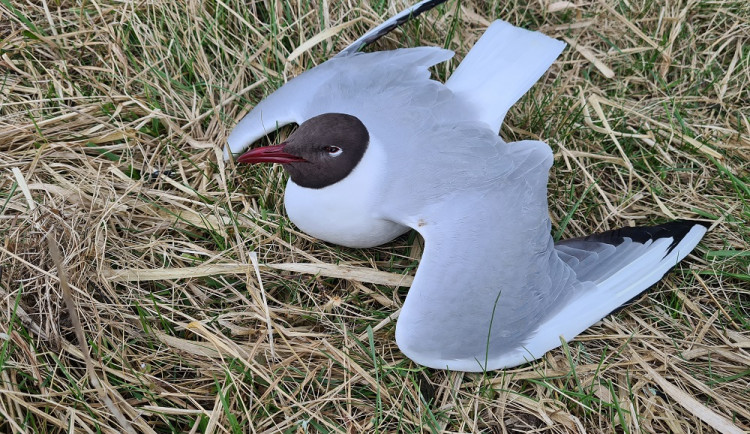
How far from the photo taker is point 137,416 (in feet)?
6.17

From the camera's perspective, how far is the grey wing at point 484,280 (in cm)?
193

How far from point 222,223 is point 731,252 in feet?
5.72

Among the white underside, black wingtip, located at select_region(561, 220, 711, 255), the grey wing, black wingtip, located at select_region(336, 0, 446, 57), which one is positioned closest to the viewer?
the grey wing

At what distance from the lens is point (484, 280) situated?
1964mm

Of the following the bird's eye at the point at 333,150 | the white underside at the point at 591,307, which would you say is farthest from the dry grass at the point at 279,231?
the bird's eye at the point at 333,150

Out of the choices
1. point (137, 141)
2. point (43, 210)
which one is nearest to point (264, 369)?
point (43, 210)

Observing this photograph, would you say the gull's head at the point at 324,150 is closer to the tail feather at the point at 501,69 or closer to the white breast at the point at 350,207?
the white breast at the point at 350,207

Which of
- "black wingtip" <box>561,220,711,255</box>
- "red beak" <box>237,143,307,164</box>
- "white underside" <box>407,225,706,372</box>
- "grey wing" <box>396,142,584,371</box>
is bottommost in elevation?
"white underside" <box>407,225,706,372</box>

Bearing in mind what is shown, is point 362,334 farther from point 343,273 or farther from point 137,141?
point 137,141

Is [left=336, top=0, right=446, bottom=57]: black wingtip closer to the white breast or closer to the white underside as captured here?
the white breast

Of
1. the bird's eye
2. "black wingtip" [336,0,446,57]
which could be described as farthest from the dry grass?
the bird's eye

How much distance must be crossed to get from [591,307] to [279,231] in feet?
3.46

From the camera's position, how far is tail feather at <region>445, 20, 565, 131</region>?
7.62 feet

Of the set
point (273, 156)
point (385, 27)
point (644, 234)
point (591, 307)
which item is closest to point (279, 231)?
point (273, 156)
